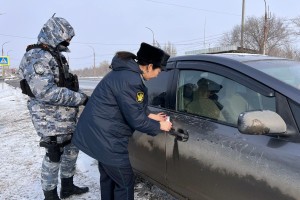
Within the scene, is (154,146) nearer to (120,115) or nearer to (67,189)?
(120,115)

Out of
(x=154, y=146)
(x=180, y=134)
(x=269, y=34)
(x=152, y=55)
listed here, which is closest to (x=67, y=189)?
(x=154, y=146)

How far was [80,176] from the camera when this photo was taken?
4320 mm

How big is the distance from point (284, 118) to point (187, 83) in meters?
1.08

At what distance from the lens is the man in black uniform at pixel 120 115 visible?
2.42 m

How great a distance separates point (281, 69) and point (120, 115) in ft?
4.21

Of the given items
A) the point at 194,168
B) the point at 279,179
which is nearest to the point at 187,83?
the point at 194,168

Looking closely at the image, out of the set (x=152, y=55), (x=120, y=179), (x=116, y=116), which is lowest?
(x=120, y=179)

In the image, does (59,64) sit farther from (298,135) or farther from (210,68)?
(298,135)

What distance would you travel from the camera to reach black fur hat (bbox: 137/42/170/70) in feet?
8.12

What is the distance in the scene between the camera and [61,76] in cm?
343

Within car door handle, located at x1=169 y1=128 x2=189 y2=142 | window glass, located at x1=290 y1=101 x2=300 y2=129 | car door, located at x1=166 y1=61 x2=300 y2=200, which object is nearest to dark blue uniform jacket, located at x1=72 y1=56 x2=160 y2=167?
car door handle, located at x1=169 y1=128 x2=189 y2=142

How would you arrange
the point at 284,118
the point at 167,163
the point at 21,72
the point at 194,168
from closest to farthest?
the point at 284,118 → the point at 194,168 → the point at 167,163 → the point at 21,72

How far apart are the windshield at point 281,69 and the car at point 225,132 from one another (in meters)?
0.01

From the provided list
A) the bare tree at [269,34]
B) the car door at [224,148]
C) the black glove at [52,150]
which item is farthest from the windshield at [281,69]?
the bare tree at [269,34]
